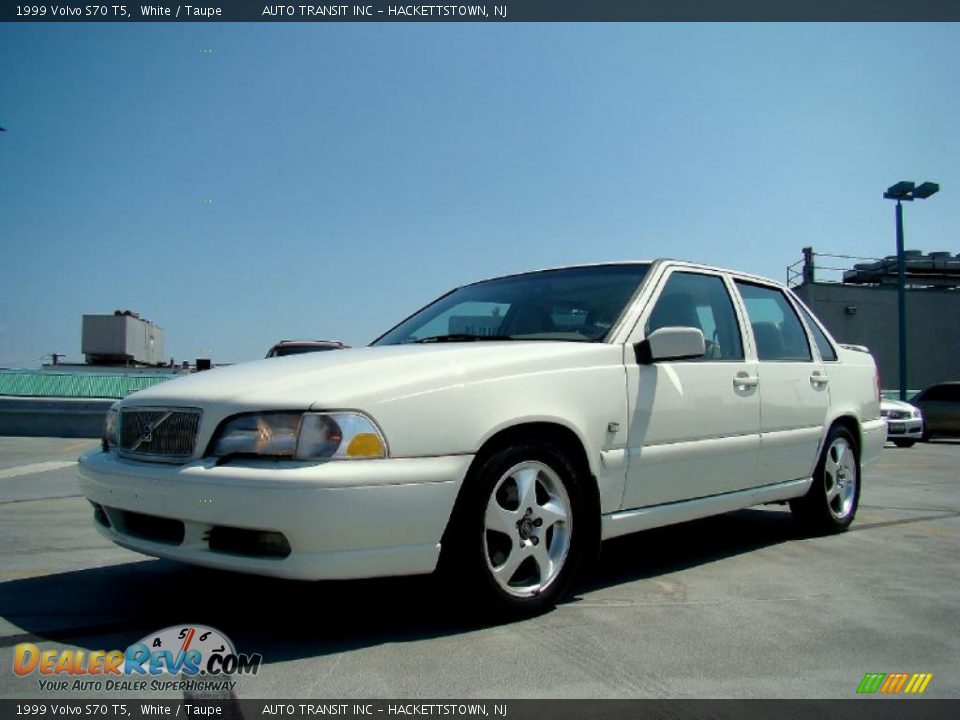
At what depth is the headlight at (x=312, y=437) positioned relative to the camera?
275 cm

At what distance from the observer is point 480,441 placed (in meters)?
2.98

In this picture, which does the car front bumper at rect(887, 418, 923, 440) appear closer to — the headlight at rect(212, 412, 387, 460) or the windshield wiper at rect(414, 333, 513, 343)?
the windshield wiper at rect(414, 333, 513, 343)

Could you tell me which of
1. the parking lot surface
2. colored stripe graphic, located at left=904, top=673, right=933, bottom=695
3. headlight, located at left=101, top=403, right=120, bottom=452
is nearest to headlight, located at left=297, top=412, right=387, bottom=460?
the parking lot surface

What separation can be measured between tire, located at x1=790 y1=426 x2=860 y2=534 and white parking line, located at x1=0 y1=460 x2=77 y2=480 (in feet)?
23.4

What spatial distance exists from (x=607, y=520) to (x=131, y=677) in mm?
1928

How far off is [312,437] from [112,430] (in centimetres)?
117

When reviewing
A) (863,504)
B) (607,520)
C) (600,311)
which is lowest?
(863,504)

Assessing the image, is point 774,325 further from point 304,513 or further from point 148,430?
point 148,430

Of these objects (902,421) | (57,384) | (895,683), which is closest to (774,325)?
(895,683)

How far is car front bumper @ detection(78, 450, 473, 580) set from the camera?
104 inches

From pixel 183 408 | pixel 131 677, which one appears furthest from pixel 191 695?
pixel 183 408

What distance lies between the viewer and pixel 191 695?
237 centimetres

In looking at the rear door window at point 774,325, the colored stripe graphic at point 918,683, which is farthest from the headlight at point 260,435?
the rear door window at point 774,325

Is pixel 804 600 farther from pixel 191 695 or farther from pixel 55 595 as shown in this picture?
pixel 55 595
